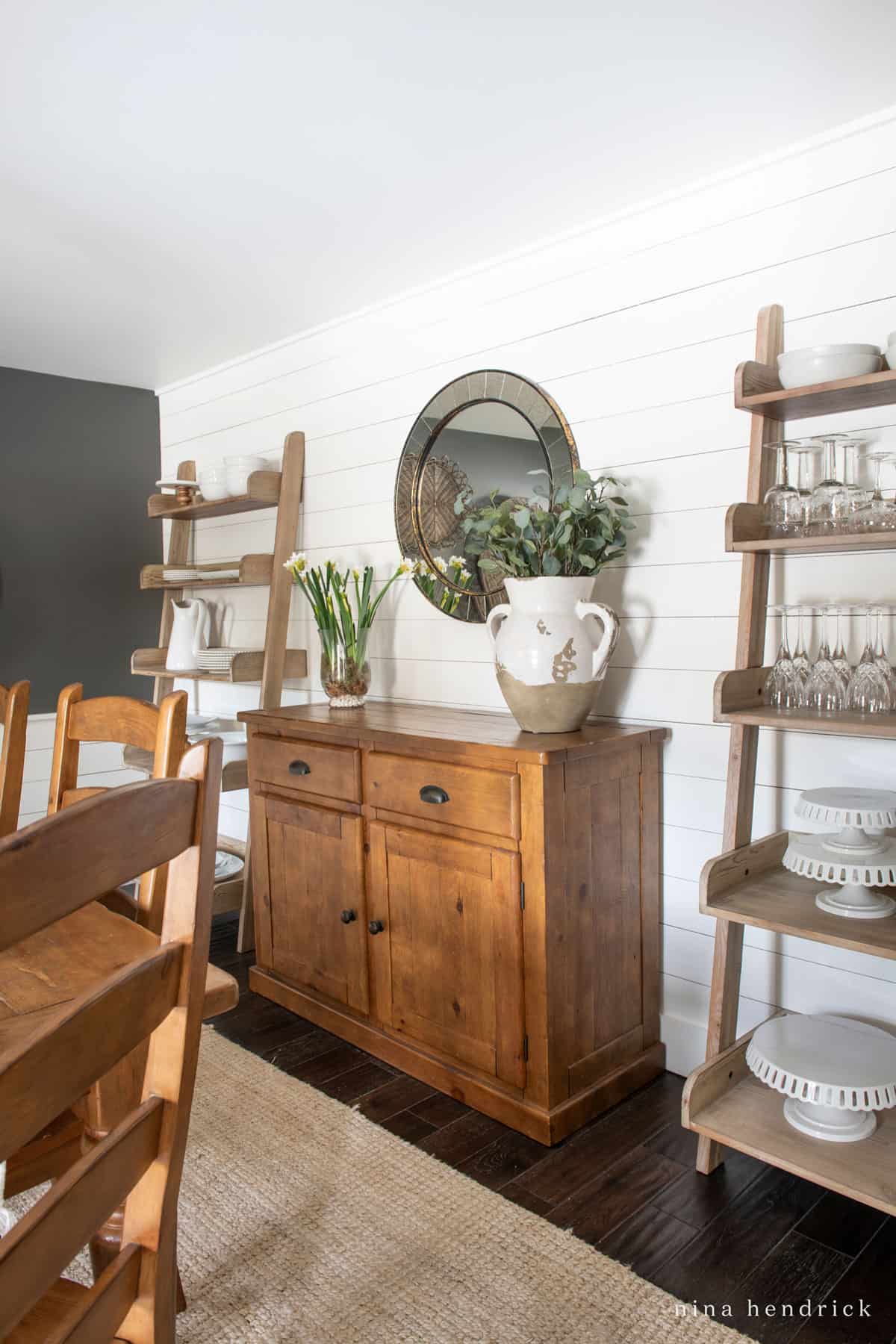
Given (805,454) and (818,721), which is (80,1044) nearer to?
(818,721)

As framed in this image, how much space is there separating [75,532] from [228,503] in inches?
40.9

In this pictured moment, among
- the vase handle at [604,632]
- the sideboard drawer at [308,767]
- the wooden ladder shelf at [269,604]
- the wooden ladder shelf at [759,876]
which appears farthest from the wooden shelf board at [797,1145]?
the wooden ladder shelf at [269,604]

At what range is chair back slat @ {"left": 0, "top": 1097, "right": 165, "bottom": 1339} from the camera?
0.63 metres

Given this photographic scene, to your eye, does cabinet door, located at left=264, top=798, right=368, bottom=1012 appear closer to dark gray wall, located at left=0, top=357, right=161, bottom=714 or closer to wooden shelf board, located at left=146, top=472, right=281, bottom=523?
wooden shelf board, located at left=146, top=472, right=281, bottom=523

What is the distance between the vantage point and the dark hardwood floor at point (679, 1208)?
63.3 inches

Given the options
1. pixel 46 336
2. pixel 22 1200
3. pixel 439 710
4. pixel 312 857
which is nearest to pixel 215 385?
pixel 46 336

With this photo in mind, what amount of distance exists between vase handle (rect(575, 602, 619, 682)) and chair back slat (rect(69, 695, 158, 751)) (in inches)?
42.3

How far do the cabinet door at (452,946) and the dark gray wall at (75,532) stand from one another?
2.39m

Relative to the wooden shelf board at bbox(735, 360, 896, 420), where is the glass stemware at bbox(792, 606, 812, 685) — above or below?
below

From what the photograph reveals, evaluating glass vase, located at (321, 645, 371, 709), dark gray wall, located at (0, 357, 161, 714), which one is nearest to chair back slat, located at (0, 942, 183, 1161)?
glass vase, located at (321, 645, 371, 709)

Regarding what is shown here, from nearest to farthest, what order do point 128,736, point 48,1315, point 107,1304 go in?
point 107,1304 → point 48,1315 → point 128,736

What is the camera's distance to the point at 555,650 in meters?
2.22

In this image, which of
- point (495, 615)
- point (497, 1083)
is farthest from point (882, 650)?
point (497, 1083)

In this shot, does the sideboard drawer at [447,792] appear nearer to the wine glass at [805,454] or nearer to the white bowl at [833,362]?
the wine glass at [805,454]
